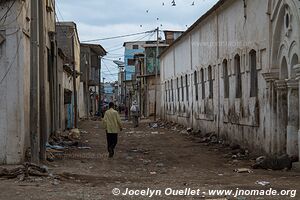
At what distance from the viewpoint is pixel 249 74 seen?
15.9 metres

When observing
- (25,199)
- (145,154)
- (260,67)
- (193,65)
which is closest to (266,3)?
(260,67)

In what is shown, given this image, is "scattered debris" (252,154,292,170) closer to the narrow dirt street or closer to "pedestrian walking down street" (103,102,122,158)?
the narrow dirt street

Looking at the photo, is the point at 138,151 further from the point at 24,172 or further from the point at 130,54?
the point at 130,54

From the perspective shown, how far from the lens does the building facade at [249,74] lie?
12422mm

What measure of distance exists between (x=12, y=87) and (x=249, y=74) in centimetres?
729

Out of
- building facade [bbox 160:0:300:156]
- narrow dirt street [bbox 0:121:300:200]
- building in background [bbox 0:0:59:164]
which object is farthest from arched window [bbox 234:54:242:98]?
building in background [bbox 0:0:59:164]

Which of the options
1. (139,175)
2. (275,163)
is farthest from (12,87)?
(275,163)

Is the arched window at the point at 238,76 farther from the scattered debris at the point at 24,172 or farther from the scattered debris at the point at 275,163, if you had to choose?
the scattered debris at the point at 24,172

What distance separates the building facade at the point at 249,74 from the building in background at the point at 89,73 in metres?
26.3

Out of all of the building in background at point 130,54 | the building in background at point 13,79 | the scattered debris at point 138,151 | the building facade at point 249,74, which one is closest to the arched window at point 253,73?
the building facade at point 249,74

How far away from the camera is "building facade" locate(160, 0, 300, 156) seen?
12.4m

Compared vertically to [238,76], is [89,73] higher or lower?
higher

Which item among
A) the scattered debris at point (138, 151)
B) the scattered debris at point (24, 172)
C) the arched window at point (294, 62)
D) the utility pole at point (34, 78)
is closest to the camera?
the scattered debris at point (24, 172)

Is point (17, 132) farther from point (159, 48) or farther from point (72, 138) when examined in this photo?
point (159, 48)
